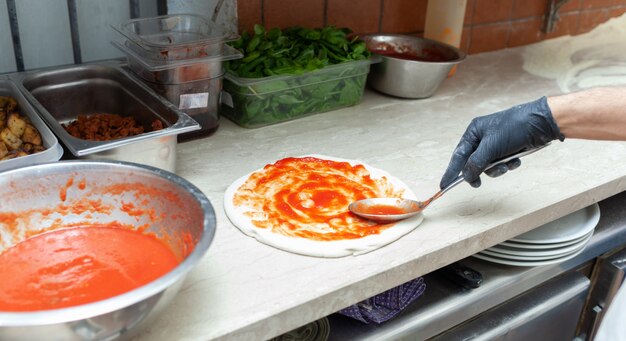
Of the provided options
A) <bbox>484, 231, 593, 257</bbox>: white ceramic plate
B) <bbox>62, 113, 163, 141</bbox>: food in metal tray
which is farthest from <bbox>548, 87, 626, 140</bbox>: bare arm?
<bbox>62, 113, 163, 141</bbox>: food in metal tray

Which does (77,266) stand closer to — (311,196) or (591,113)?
(311,196)

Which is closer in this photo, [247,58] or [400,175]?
[400,175]

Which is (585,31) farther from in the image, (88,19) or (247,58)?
(88,19)

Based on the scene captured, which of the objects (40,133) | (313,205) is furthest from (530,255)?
(40,133)

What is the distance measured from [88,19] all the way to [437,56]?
1110 millimetres

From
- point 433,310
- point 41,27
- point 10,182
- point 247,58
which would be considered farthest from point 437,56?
point 10,182

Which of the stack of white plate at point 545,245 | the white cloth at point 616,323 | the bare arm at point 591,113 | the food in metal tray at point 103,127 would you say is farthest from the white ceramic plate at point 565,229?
the food in metal tray at point 103,127

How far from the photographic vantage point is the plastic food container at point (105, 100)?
4.12 feet

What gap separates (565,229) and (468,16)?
120cm

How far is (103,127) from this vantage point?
1.35 m

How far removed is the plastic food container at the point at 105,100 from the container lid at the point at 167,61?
60 mm

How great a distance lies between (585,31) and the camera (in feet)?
9.43

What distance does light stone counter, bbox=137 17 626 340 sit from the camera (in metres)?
0.98

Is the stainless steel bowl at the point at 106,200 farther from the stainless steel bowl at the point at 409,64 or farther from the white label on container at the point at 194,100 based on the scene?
the stainless steel bowl at the point at 409,64
